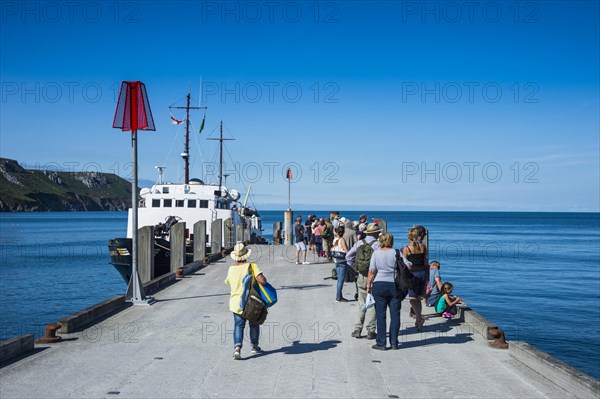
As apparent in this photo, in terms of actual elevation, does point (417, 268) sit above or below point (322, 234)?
below

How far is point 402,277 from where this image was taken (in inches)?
357

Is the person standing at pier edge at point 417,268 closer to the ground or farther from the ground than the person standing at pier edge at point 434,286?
farther from the ground

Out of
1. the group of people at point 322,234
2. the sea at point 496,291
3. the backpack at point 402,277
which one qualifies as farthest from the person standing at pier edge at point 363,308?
the sea at point 496,291

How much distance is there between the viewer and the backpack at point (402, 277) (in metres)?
9.05

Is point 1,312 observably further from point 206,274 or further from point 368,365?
point 368,365

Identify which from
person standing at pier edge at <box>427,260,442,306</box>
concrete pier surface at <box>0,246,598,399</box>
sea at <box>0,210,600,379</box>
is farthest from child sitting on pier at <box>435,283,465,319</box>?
sea at <box>0,210,600,379</box>

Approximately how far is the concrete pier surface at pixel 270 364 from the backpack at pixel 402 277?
3.20ft

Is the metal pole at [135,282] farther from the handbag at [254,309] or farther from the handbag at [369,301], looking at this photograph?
the handbag at [369,301]

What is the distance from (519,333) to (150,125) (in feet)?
54.0

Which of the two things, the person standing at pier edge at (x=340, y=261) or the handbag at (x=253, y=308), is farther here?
the person standing at pier edge at (x=340, y=261)

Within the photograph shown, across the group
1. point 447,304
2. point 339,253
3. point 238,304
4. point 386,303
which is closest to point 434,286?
point 447,304

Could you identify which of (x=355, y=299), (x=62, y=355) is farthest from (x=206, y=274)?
(x=62, y=355)

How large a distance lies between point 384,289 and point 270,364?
216cm

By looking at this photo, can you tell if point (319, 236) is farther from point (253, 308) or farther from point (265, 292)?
point (253, 308)
